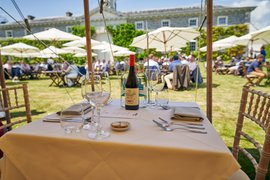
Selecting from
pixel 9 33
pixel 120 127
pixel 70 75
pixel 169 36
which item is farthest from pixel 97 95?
pixel 9 33

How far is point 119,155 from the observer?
0.76 meters

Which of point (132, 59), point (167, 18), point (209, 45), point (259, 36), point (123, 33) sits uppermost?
point (167, 18)

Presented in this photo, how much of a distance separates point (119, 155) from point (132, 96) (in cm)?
48

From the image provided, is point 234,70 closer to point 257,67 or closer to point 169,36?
point 257,67

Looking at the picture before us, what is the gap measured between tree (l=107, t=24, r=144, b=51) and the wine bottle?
67.3 ft

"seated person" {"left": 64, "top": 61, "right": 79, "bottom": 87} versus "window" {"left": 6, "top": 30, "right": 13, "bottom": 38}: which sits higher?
"window" {"left": 6, "top": 30, "right": 13, "bottom": 38}

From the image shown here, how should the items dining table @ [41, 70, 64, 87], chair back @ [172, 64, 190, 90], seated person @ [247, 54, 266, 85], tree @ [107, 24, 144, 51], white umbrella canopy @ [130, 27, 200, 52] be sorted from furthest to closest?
tree @ [107, 24, 144, 51] → dining table @ [41, 70, 64, 87] → seated person @ [247, 54, 266, 85] → white umbrella canopy @ [130, 27, 200, 52] → chair back @ [172, 64, 190, 90]

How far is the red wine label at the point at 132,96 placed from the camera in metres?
1.15

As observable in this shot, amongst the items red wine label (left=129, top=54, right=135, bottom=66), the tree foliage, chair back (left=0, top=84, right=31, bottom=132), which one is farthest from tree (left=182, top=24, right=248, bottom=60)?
red wine label (left=129, top=54, right=135, bottom=66)

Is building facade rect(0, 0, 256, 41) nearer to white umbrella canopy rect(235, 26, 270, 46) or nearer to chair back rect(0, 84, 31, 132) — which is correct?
white umbrella canopy rect(235, 26, 270, 46)

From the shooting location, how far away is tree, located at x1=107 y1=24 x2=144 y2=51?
21234 mm

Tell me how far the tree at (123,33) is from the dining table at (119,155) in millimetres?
20892

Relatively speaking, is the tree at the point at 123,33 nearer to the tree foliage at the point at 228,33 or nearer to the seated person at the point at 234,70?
the tree foliage at the point at 228,33

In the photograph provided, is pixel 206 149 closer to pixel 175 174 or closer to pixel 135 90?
pixel 175 174
